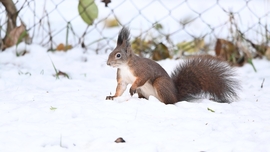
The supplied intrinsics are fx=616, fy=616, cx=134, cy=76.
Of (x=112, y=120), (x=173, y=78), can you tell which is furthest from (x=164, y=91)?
(x=112, y=120)

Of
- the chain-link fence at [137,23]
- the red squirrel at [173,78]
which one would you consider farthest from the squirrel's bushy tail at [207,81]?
the chain-link fence at [137,23]

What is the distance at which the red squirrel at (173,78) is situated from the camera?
2.96 m

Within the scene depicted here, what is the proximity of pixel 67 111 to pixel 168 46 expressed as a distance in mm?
2091

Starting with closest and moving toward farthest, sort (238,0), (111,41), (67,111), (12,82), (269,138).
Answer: (269,138), (67,111), (12,82), (111,41), (238,0)

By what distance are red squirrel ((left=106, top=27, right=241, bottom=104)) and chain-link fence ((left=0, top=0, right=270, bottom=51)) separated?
1.10 meters

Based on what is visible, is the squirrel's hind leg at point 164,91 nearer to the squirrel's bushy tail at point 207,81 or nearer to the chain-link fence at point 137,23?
the squirrel's bushy tail at point 207,81

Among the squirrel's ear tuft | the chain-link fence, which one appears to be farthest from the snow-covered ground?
the chain-link fence

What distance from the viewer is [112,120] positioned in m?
2.56

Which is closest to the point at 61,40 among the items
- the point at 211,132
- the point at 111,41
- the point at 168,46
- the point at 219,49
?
the point at 111,41

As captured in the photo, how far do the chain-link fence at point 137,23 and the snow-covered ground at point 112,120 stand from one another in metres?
0.94

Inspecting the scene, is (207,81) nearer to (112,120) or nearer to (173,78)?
(173,78)

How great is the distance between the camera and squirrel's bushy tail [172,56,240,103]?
122 inches

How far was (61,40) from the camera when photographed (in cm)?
475

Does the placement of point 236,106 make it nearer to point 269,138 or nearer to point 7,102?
point 269,138
